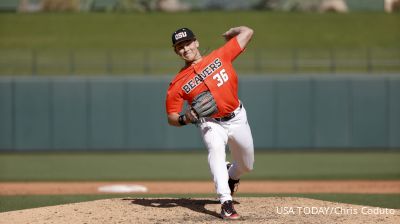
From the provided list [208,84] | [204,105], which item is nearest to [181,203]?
[204,105]

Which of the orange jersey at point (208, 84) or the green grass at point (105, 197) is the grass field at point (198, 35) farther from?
the orange jersey at point (208, 84)

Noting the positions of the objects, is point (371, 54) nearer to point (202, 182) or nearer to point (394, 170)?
point (394, 170)

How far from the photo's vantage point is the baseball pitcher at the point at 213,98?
961cm

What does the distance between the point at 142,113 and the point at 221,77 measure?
10.7 meters

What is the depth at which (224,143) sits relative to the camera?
980 cm

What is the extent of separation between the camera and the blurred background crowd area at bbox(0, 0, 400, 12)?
37.2 metres

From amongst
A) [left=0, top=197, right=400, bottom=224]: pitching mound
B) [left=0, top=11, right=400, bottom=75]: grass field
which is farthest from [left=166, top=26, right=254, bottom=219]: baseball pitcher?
[left=0, top=11, right=400, bottom=75]: grass field

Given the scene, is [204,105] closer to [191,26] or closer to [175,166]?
[175,166]

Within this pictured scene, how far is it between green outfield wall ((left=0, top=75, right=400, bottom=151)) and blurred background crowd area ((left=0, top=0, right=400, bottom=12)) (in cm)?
1731

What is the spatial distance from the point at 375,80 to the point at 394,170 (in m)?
3.18

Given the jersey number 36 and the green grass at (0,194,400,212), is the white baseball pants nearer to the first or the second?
the jersey number 36

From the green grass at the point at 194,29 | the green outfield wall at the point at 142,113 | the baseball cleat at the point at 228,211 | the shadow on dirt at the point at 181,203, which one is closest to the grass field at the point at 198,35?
the green grass at the point at 194,29

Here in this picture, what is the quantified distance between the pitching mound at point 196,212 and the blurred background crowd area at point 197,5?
27.3m

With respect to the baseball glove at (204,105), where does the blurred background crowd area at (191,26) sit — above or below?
above
